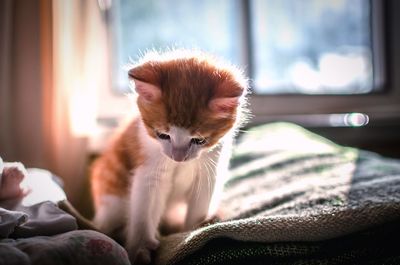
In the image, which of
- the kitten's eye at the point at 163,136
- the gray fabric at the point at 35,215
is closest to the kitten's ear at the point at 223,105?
the kitten's eye at the point at 163,136

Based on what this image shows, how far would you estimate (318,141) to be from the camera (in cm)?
156

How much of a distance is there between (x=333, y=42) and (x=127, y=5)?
102 centimetres

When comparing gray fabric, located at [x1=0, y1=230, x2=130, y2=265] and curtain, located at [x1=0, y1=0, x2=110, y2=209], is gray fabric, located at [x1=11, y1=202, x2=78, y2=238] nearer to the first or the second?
gray fabric, located at [x1=0, y1=230, x2=130, y2=265]

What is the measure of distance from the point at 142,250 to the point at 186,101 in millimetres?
305

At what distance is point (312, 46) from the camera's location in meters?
2.14

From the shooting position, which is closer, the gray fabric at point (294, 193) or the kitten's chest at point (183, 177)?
the gray fabric at point (294, 193)

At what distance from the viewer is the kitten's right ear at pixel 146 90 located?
2.78 feet

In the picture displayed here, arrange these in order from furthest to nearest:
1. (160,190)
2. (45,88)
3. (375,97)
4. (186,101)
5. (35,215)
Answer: (375,97) < (45,88) < (160,190) < (186,101) < (35,215)

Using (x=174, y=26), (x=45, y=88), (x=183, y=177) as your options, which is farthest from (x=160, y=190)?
(x=174, y=26)

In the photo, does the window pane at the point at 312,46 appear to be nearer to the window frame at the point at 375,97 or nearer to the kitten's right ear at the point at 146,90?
the window frame at the point at 375,97

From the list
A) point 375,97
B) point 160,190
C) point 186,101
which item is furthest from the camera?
point 375,97

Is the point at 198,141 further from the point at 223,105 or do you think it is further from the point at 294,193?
the point at 294,193

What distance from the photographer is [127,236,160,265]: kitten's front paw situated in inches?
33.0

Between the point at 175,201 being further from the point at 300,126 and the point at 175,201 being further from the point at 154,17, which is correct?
the point at 154,17
